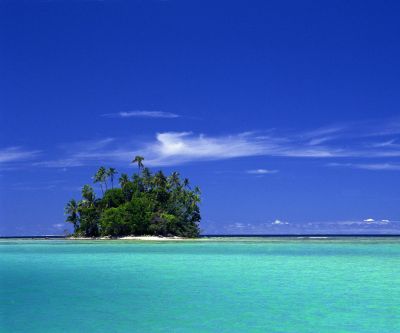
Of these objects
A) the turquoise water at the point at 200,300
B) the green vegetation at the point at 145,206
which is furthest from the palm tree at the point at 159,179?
the turquoise water at the point at 200,300

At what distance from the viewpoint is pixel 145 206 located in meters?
80.1

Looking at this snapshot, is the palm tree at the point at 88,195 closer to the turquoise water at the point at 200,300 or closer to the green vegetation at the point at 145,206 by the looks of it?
the green vegetation at the point at 145,206

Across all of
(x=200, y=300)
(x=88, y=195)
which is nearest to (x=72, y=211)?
(x=88, y=195)

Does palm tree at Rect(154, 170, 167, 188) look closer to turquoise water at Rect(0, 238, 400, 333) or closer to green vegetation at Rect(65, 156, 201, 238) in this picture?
green vegetation at Rect(65, 156, 201, 238)

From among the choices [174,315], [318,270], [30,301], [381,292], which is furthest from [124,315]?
[318,270]

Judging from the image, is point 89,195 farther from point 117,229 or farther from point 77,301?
point 77,301

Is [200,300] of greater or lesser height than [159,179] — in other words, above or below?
below

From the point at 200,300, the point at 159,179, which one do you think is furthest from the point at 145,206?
the point at 200,300

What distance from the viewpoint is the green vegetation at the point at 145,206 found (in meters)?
80.4

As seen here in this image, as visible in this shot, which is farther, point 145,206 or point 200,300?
point 145,206

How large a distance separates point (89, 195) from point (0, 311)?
71716 mm

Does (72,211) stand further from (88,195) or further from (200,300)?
(200,300)

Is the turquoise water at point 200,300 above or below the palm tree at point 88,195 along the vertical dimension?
below

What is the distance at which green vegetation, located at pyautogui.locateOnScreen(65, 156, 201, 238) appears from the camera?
264 feet
